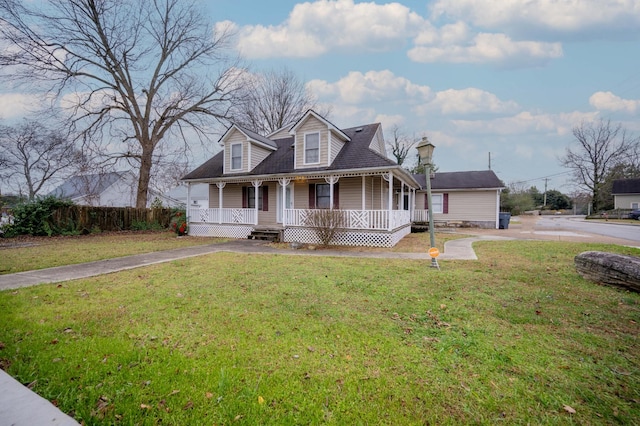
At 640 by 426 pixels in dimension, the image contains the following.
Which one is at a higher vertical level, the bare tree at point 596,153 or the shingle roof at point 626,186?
the bare tree at point 596,153

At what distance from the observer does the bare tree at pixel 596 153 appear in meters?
37.0

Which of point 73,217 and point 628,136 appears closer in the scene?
point 73,217

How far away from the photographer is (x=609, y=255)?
5.67 meters

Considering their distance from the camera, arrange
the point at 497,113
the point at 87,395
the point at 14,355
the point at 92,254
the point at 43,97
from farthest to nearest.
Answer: the point at 497,113 → the point at 43,97 → the point at 92,254 → the point at 14,355 → the point at 87,395

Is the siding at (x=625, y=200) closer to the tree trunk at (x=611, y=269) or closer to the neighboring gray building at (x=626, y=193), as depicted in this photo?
the neighboring gray building at (x=626, y=193)

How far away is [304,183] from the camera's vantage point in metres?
14.7

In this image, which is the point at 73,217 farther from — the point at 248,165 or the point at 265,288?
the point at 265,288

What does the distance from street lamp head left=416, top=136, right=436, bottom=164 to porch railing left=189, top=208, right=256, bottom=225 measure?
9.59 metres

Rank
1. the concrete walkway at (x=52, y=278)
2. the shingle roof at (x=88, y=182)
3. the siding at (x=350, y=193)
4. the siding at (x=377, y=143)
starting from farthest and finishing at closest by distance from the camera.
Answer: the shingle roof at (x=88, y=182) → the siding at (x=377, y=143) → the siding at (x=350, y=193) → the concrete walkway at (x=52, y=278)

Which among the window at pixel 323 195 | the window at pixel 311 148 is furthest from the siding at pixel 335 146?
the window at pixel 323 195

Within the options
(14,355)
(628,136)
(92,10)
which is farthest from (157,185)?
(628,136)

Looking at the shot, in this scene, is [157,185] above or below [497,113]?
below

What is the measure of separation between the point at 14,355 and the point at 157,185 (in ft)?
74.8

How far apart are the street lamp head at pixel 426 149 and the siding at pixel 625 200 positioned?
168ft
